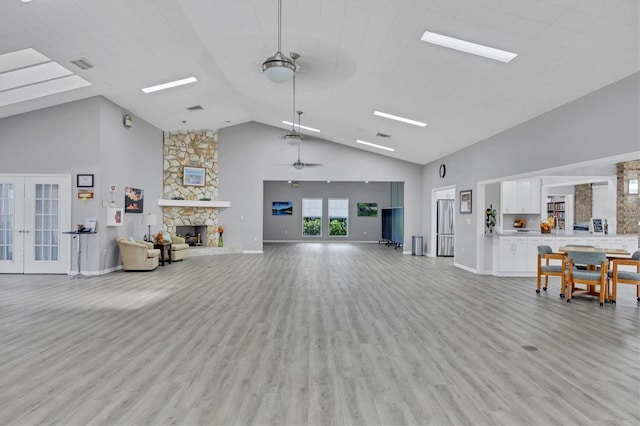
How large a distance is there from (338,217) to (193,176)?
777 centimetres

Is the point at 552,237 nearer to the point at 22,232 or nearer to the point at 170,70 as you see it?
the point at 170,70

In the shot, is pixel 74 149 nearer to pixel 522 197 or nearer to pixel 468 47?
pixel 468 47

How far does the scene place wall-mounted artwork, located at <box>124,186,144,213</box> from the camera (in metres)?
8.92

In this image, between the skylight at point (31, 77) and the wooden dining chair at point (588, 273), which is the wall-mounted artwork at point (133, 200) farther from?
the wooden dining chair at point (588, 273)

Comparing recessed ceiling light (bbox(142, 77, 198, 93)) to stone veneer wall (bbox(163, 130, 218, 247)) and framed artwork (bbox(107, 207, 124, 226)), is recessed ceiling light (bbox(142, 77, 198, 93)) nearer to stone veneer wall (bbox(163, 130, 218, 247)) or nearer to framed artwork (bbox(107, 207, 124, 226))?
framed artwork (bbox(107, 207, 124, 226))

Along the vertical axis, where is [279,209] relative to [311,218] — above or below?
above

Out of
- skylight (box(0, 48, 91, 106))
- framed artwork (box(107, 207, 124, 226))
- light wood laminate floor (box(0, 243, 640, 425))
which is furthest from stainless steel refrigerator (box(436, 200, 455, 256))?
skylight (box(0, 48, 91, 106))

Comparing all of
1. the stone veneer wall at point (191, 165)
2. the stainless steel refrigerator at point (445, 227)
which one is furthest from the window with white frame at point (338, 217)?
the stone veneer wall at point (191, 165)

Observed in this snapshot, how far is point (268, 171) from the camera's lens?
12.4 metres

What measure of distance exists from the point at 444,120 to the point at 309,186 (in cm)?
1049

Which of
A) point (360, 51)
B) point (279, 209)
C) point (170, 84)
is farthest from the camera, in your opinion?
point (279, 209)

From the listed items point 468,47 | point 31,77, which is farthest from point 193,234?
point 468,47

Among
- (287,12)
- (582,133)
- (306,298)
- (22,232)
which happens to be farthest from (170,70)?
(582,133)

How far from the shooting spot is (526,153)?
21.0ft
